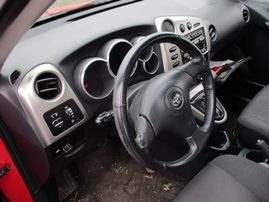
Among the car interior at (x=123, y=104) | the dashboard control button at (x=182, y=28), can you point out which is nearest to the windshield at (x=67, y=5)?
the car interior at (x=123, y=104)

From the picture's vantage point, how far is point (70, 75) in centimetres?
119

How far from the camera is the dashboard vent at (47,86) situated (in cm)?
108

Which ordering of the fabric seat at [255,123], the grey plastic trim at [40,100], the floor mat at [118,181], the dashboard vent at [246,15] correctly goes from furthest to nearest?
the dashboard vent at [246,15], the floor mat at [118,181], the fabric seat at [255,123], the grey plastic trim at [40,100]

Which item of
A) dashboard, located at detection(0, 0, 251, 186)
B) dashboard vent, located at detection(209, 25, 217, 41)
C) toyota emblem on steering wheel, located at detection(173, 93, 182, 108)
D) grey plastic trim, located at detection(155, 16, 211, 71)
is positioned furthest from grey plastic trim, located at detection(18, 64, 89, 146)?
dashboard vent, located at detection(209, 25, 217, 41)

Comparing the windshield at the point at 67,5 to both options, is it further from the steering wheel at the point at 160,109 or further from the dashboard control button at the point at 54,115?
the steering wheel at the point at 160,109

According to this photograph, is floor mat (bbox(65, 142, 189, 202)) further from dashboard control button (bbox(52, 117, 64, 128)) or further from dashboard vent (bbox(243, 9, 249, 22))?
dashboard vent (bbox(243, 9, 249, 22))

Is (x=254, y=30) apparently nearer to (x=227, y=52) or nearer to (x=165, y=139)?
(x=227, y=52)

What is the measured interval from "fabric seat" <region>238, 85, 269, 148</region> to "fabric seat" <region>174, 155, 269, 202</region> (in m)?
0.28

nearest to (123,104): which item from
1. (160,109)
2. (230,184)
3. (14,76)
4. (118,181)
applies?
(160,109)

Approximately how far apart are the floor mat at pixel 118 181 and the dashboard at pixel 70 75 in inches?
21.0

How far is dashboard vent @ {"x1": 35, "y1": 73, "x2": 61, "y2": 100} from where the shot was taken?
1.08m

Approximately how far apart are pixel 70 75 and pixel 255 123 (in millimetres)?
1003

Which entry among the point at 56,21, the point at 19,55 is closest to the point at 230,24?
the point at 56,21

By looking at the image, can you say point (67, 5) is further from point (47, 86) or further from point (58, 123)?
point (58, 123)
